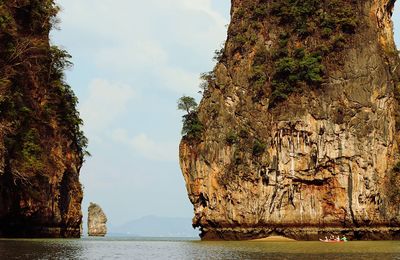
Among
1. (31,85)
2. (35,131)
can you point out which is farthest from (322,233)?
(31,85)

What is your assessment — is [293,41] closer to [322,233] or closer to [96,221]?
[322,233]

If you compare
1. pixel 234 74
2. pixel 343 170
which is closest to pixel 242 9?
pixel 234 74

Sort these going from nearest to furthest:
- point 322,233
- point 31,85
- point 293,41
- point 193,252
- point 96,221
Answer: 1. point 193,252
2. point 31,85
3. point 322,233
4. point 293,41
5. point 96,221

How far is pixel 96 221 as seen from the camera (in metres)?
84.1

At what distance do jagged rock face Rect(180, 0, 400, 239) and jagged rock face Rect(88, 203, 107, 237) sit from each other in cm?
3174

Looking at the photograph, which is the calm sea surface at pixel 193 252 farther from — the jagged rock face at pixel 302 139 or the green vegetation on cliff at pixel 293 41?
the green vegetation on cliff at pixel 293 41

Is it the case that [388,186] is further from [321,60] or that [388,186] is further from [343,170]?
[321,60]

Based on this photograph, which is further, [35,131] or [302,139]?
[302,139]

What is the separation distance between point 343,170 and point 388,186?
495cm

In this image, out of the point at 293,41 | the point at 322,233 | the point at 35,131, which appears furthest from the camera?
the point at 293,41

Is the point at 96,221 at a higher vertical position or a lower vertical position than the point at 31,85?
lower

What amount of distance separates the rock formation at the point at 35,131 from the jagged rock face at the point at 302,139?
1307 centimetres

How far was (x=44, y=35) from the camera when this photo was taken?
46875 mm

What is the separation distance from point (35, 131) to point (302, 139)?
25202 millimetres
